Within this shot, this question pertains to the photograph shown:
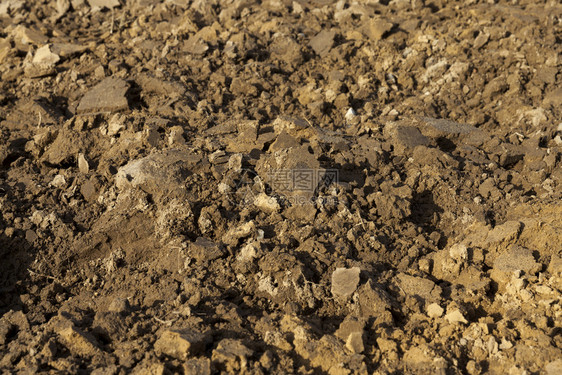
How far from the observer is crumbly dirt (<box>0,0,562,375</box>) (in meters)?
2.70

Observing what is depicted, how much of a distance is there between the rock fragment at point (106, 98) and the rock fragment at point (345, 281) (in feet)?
7.23

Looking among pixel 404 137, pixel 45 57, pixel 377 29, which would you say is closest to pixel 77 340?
pixel 404 137

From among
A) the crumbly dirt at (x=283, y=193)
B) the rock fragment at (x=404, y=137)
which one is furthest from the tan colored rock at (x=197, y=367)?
the rock fragment at (x=404, y=137)

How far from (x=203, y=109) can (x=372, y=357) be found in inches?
91.7

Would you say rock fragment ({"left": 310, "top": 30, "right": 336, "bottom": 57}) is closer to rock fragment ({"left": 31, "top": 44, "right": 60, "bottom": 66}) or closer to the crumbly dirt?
the crumbly dirt

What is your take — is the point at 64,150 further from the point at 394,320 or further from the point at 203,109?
the point at 394,320

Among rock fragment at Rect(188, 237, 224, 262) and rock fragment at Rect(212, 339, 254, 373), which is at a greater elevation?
rock fragment at Rect(212, 339, 254, 373)

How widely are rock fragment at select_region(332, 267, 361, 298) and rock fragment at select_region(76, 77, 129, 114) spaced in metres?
2.20

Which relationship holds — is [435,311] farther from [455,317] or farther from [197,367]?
[197,367]

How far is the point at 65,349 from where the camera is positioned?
2.68 meters

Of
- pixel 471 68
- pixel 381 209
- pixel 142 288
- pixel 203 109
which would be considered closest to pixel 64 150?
pixel 203 109

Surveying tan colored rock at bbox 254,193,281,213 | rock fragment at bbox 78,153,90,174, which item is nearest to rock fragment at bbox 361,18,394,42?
tan colored rock at bbox 254,193,281,213

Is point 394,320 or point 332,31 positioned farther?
point 332,31

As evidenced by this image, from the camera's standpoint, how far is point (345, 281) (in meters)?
3.03
